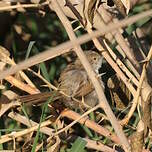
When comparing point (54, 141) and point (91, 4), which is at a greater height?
point (91, 4)

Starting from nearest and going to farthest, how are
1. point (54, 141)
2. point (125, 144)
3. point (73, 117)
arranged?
point (125, 144) < point (54, 141) < point (73, 117)

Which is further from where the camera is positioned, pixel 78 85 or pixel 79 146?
pixel 78 85

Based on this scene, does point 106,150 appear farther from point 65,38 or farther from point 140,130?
point 65,38

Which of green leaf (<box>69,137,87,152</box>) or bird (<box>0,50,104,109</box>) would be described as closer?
green leaf (<box>69,137,87,152</box>)

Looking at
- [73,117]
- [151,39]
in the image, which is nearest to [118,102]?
[73,117]

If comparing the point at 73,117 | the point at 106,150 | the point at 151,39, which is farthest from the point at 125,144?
the point at 151,39

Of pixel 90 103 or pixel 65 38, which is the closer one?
pixel 90 103

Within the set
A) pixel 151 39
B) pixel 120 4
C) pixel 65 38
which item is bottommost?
pixel 151 39

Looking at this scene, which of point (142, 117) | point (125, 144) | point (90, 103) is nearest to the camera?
point (125, 144)

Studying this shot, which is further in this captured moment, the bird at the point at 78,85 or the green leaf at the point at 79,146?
the bird at the point at 78,85

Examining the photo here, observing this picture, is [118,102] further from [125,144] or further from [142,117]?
[125,144]
